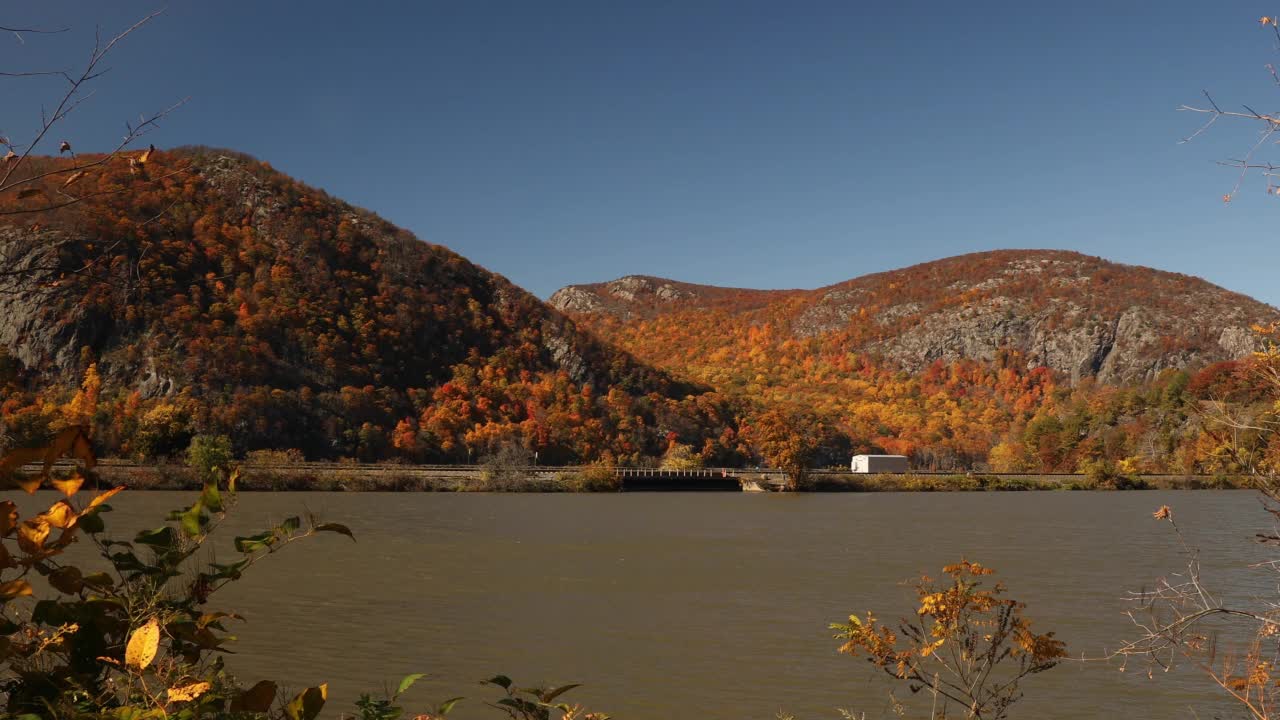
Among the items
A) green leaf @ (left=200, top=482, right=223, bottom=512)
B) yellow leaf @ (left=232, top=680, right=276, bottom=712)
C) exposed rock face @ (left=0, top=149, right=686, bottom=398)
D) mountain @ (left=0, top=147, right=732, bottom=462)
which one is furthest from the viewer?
exposed rock face @ (left=0, top=149, right=686, bottom=398)

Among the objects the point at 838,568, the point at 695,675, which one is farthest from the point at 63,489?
the point at 838,568

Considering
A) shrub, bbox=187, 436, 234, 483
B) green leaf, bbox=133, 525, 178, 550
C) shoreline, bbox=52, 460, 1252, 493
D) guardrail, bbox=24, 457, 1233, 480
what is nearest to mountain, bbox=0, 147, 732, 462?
guardrail, bbox=24, 457, 1233, 480

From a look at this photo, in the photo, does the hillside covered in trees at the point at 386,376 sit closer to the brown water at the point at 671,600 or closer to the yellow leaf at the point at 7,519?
the brown water at the point at 671,600

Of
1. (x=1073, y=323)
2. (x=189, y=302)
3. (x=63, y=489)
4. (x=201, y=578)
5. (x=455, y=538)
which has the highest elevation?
(x=1073, y=323)

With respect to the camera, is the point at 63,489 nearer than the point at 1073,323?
Yes

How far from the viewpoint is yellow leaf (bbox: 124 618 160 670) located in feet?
9.02

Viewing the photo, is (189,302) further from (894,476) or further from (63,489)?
(63,489)

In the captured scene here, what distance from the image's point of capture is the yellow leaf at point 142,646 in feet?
9.02

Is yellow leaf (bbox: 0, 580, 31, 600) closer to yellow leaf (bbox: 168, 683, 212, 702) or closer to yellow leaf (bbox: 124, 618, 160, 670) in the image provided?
yellow leaf (bbox: 124, 618, 160, 670)

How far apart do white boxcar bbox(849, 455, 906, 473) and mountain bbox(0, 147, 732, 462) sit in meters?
21.4

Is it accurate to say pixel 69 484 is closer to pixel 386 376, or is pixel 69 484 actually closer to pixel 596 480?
pixel 596 480

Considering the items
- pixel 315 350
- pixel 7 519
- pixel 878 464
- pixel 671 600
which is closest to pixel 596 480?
pixel 315 350

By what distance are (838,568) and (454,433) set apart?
77.4 meters

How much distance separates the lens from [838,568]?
27.1 m
